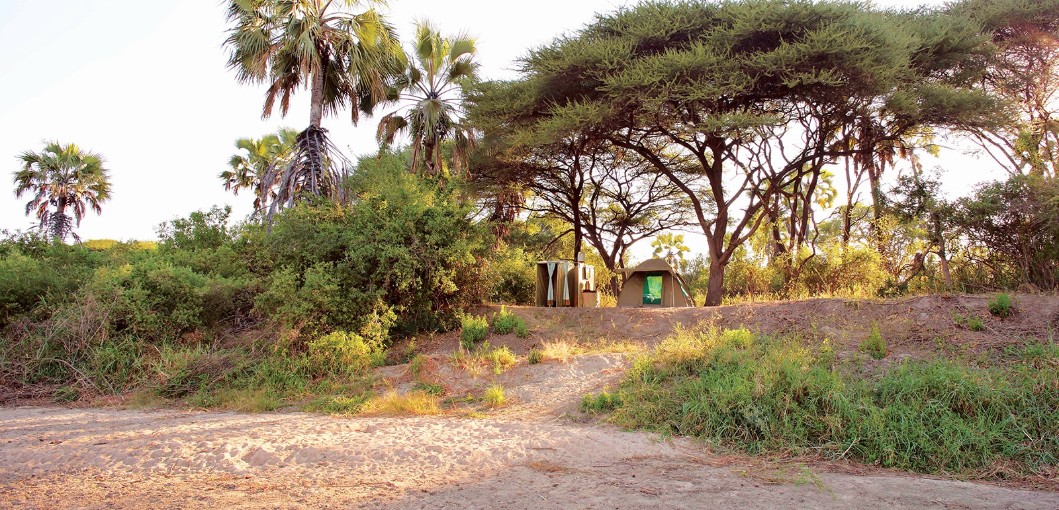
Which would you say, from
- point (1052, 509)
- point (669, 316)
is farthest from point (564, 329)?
point (1052, 509)

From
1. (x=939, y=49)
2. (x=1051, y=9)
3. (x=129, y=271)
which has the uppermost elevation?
(x=1051, y=9)

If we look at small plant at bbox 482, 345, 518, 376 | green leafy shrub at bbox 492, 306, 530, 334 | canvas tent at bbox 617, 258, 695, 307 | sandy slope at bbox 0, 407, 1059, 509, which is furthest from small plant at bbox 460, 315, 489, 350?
canvas tent at bbox 617, 258, 695, 307

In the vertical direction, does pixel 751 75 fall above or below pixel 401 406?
above

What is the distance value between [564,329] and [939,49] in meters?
10.9

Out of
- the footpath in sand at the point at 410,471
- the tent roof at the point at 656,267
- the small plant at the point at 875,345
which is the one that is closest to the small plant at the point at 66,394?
the footpath in sand at the point at 410,471

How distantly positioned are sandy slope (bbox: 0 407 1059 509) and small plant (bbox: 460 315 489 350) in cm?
458

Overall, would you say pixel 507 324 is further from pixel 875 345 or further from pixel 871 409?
pixel 871 409

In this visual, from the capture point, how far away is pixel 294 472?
5.46 m

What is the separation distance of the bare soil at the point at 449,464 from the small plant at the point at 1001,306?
129 mm

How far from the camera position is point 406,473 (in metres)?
5.50

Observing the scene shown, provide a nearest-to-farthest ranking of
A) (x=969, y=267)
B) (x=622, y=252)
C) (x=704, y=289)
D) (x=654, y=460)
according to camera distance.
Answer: (x=654, y=460), (x=969, y=267), (x=704, y=289), (x=622, y=252)

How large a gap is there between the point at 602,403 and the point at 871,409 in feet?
9.80

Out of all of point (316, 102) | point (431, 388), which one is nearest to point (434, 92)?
point (316, 102)

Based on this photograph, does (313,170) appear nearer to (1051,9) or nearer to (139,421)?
(139,421)
